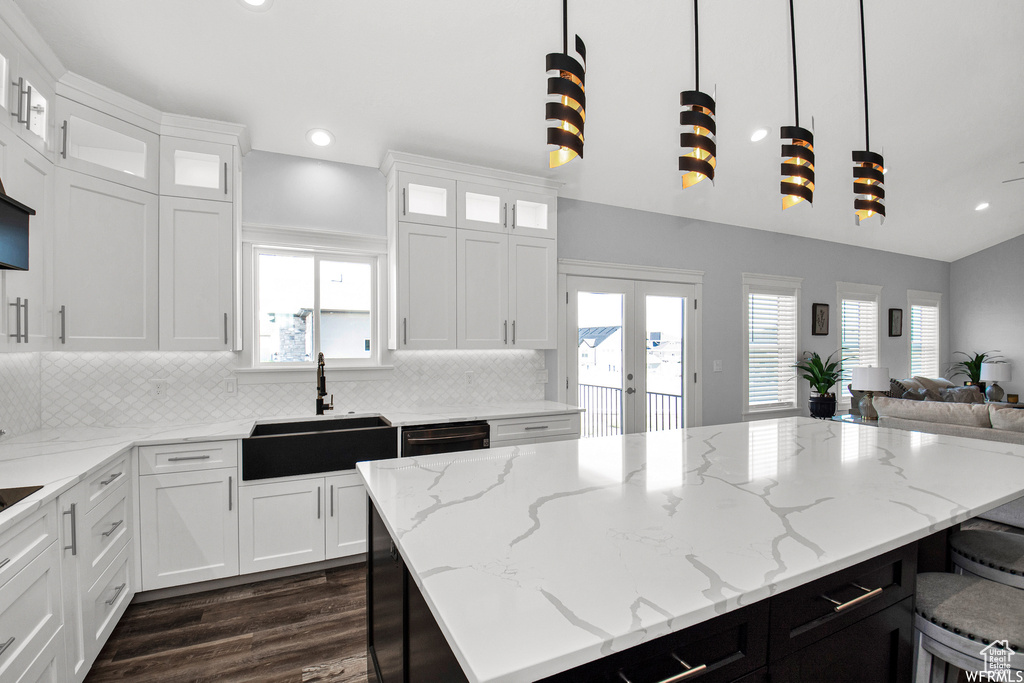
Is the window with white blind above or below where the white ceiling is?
below

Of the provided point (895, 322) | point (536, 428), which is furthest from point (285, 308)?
point (895, 322)

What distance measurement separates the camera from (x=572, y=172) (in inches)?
155

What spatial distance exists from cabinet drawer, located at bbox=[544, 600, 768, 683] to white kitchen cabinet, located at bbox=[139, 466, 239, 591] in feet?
8.33

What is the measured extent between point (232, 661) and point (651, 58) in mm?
3875

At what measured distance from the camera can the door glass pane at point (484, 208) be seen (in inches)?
147

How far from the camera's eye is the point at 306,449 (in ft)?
9.25

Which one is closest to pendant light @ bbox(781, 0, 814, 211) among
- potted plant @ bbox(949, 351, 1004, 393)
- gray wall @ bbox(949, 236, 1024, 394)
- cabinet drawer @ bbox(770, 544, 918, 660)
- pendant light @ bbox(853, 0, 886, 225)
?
pendant light @ bbox(853, 0, 886, 225)

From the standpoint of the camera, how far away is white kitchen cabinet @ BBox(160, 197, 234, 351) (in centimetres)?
279

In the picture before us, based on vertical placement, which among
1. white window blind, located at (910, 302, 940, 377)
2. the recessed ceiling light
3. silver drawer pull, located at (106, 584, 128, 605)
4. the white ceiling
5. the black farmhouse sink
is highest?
the white ceiling

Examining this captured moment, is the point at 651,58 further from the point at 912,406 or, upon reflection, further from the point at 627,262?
the point at 912,406

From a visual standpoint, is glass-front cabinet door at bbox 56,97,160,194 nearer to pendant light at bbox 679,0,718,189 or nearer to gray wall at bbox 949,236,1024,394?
pendant light at bbox 679,0,718,189

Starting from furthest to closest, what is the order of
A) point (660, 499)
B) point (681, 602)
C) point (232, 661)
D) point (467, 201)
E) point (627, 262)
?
1. point (627, 262)
2. point (467, 201)
3. point (232, 661)
4. point (660, 499)
5. point (681, 602)

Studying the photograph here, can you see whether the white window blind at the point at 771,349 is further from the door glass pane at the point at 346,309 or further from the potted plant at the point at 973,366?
the door glass pane at the point at 346,309

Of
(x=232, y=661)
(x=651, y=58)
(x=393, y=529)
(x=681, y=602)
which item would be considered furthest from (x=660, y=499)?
(x=651, y=58)
